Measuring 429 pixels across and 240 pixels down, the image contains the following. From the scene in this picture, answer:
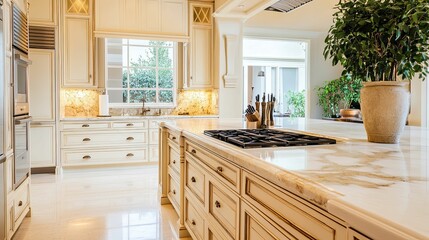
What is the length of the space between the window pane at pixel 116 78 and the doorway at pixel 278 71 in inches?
207

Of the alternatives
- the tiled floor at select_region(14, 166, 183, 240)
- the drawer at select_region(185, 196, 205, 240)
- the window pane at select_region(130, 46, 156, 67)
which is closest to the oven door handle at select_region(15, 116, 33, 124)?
the tiled floor at select_region(14, 166, 183, 240)

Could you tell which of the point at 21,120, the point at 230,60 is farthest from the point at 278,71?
the point at 21,120

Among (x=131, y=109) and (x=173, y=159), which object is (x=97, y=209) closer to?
(x=173, y=159)

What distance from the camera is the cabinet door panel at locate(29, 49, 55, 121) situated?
517cm

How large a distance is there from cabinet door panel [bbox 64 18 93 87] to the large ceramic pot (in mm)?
4797

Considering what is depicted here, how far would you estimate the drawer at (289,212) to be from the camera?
91cm

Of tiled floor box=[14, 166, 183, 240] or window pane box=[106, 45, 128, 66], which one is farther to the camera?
window pane box=[106, 45, 128, 66]

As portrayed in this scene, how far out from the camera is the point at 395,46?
152 centimetres

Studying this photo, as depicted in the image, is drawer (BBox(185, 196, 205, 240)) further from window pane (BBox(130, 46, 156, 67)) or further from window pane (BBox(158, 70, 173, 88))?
window pane (BBox(130, 46, 156, 67))

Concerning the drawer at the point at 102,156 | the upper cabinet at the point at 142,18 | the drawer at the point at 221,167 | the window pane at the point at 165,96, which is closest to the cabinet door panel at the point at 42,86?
the drawer at the point at 102,156

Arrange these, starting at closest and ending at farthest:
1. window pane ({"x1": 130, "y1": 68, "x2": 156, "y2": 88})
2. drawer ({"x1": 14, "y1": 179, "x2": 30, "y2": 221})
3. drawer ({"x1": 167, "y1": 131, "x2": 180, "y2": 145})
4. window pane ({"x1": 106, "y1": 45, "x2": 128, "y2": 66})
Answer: drawer ({"x1": 14, "y1": 179, "x2": 30, "y2": 221})
drawer ({"x1": 167, "y1": 131, "x2": 180, "y2": 145})
window pane ({"x1": 106, "y1": 45, "x2": 128, "y2": 66})
window pane ({"x1": 130, "y1": 68, "x2": 156, "y2": 88})

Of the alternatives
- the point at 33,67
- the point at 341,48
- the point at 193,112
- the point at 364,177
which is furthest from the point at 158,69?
the point at 364,177

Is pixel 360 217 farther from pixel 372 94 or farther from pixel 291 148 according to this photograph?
pixel 372 94

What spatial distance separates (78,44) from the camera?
549 cm
